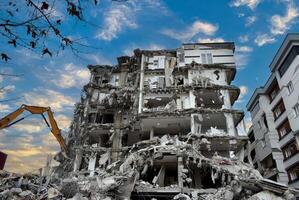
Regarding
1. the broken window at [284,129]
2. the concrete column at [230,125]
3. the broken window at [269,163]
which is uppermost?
the broken window at [284,129]

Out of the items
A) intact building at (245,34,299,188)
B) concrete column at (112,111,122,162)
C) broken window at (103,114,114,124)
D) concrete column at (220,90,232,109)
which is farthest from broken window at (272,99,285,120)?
broken window at (103,114,114,124)

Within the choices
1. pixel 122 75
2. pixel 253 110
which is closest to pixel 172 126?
pixel 122 75

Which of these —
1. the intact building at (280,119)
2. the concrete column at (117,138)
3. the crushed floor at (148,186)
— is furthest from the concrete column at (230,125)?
the concrete column at (117,138)

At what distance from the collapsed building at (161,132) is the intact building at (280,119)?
5.31 m

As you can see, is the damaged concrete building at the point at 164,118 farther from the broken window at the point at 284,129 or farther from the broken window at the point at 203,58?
the broken window at the point at 284,129

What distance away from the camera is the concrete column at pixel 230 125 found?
2578 centimetres

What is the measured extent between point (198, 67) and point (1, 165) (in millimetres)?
24726

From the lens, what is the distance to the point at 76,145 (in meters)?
29.8

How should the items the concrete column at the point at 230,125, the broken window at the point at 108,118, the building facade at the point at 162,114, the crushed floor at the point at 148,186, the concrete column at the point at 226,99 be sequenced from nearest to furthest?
the crushed floor at the point at 148,186, the building facade at the point at 162,114, the concrete column at the point at 230,125, the concrete column at the point at 226,99, the broken window at the point at 108,118

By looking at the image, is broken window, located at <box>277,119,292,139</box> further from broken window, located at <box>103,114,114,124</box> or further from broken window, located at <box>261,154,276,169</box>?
broken window, located at <box>103,114,114,124</box>

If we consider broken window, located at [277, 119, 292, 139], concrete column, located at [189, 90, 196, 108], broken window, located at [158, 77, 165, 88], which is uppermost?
broken window, located at [158, 77, 165, 88]

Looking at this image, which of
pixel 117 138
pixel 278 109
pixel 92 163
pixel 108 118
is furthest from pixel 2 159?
pixel 278 109

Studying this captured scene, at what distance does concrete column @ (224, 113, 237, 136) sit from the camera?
1015 inches

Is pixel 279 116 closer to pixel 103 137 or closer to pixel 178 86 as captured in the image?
pixel 178 86
